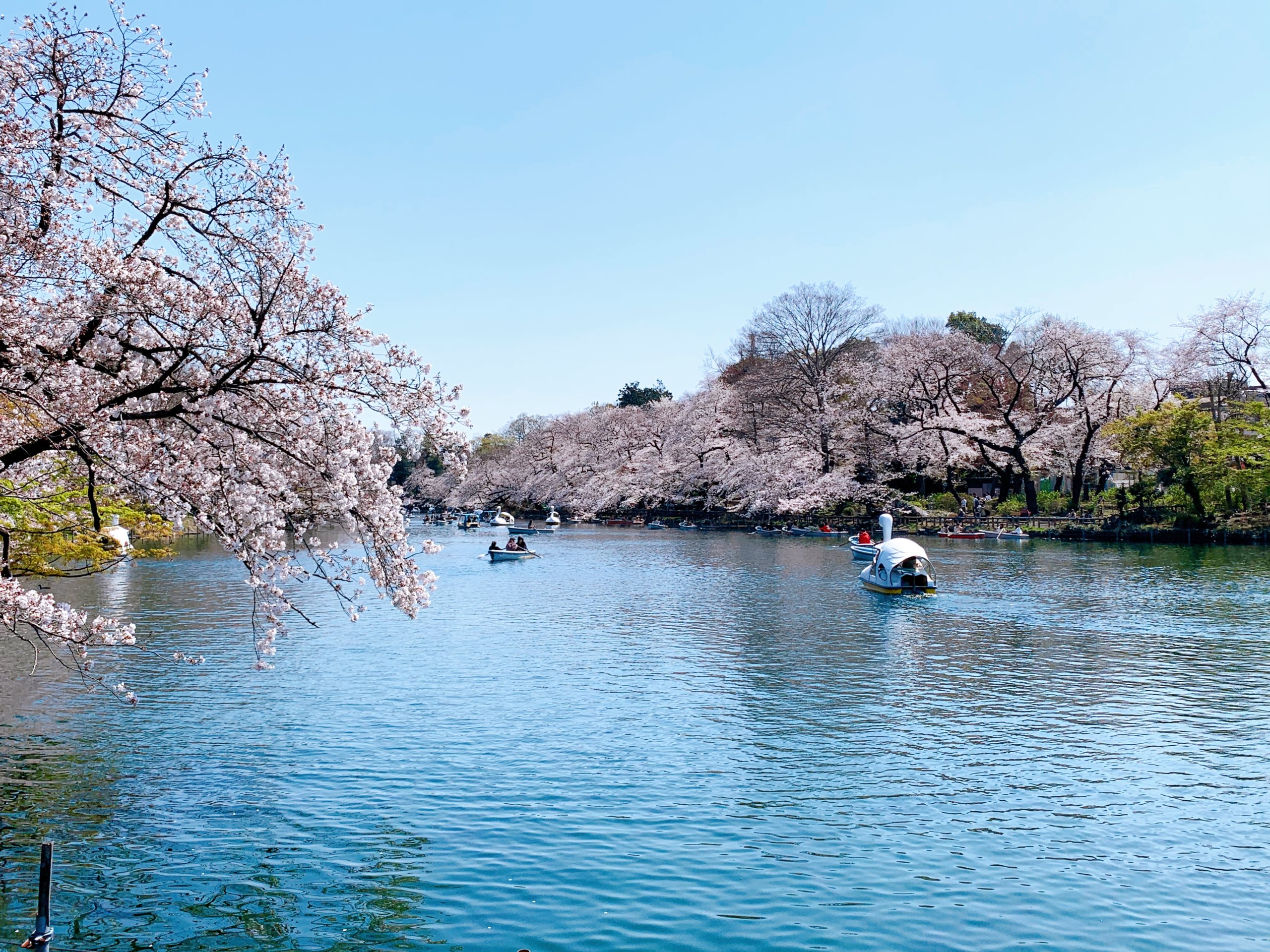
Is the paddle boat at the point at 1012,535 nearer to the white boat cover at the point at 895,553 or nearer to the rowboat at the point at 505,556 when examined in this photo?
the white boat cover at the point at 895,553

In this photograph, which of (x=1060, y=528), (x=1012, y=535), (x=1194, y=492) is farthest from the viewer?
(x=1060, y=528)

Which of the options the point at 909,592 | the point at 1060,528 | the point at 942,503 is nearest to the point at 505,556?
the point at 909,592

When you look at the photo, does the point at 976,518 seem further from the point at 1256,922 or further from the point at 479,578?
the point at 1256,922

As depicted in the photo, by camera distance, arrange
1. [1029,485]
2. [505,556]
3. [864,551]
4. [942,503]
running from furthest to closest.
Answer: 1. [942,503]
2. [1029,485]
3. [505,556]
4. [864,551]

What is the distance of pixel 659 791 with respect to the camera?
11.9m

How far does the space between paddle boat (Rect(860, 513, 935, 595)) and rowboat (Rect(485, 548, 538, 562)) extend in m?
20.1

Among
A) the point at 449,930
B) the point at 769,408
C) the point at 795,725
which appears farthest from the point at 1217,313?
the point at 449,930

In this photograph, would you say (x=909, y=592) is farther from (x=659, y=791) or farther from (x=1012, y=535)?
(x=1012, y=535)

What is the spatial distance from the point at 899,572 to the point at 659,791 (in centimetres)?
2151

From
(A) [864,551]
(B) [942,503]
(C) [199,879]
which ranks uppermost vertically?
(B) [942,503]

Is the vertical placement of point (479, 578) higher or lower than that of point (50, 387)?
lower

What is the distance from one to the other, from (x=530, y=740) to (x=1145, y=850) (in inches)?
320

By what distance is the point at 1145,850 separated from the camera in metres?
9.96

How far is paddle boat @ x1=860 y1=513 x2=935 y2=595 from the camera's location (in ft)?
103
